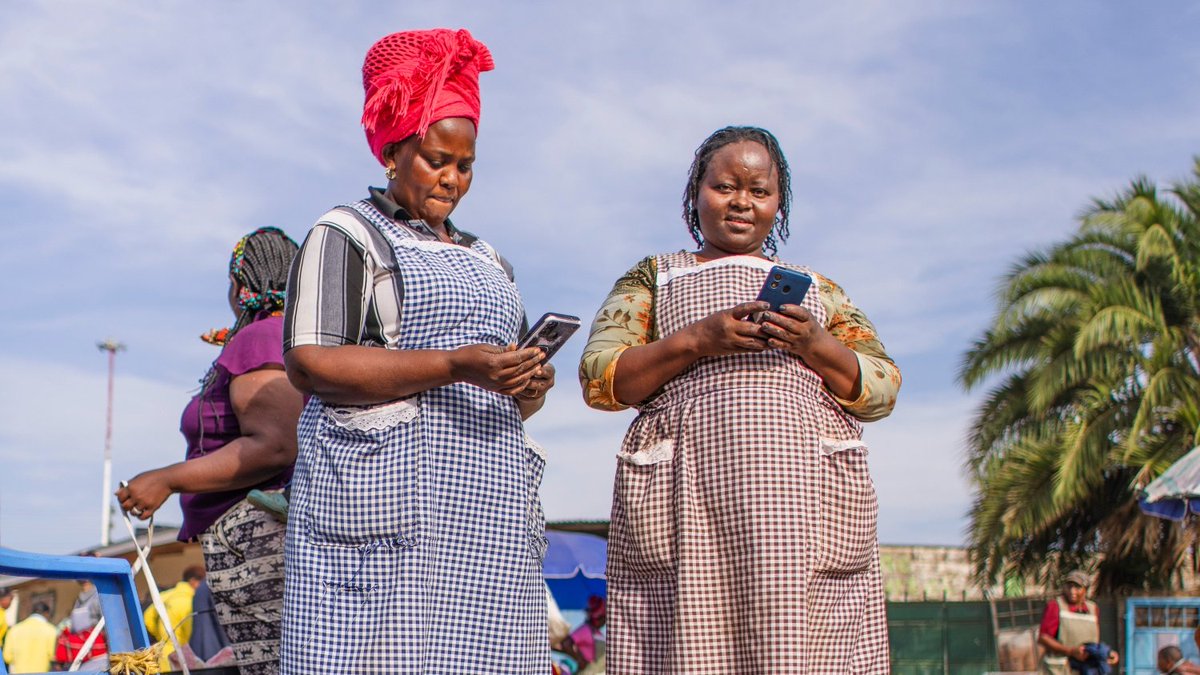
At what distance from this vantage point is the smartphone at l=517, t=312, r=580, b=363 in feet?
8.20

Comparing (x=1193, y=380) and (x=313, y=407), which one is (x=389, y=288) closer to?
(x=313, y=407)

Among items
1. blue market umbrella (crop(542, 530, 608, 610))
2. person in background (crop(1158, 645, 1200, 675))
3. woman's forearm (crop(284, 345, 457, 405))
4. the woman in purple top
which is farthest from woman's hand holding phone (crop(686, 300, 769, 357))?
blue market umbrella (crop(542, 530, 608, 610))

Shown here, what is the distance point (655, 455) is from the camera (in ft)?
9.54

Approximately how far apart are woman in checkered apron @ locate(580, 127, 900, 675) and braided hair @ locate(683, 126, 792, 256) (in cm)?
7

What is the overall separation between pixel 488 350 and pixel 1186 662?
10.6m

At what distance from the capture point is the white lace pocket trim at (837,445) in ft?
9.51

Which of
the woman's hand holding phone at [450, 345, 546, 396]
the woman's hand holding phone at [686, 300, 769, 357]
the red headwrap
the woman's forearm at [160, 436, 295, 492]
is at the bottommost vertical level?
the woman's forearm at [160, 436, 295, 492]

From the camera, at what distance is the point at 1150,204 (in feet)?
52.3

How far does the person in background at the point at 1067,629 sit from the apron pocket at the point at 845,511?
10.6m

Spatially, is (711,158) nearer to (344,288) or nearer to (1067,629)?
(344,288)

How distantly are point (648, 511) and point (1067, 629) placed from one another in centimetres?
1123

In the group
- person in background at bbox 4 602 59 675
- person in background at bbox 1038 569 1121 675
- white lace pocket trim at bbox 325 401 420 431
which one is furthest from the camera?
person in background at bbox 1038 569 1121 675

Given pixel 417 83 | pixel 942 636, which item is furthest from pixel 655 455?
pixel 942 636

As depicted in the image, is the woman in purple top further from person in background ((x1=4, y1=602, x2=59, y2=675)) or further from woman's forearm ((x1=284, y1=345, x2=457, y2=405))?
person in background ((x1=4, y1=602, x2=59, y2=675))
